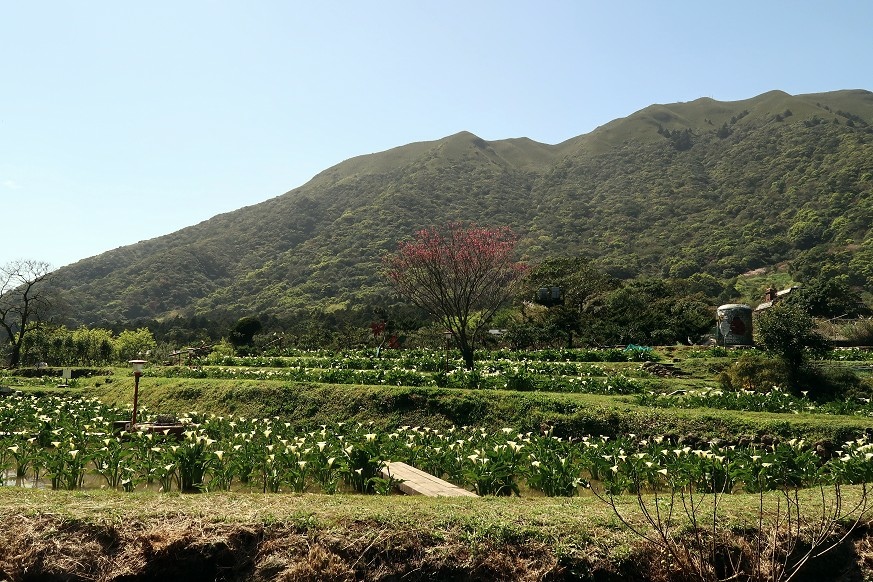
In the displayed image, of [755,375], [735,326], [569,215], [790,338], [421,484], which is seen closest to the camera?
[421,484]

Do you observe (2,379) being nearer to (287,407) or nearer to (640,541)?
(287,407)

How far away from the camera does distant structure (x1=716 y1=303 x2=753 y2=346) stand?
23859mm

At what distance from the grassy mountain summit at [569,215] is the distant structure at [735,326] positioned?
1209 inches

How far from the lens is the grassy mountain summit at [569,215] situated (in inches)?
2625

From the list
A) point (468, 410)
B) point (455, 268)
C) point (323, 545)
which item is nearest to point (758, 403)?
point (468, 410)

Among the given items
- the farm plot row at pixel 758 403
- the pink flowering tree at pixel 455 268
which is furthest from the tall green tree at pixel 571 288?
the farm plot row at pixel 758 403

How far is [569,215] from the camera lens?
8694cm

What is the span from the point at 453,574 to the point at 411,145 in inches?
5424

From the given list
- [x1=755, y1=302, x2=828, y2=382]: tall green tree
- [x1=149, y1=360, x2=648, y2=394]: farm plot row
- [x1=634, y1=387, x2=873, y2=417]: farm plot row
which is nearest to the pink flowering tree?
[x1=149, y1=360, x2=648, y2=394]: farm plot row

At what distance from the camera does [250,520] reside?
5055 millimetres

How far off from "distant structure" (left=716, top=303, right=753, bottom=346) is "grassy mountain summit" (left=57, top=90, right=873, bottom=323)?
30.7 m

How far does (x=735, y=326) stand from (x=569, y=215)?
64.5m

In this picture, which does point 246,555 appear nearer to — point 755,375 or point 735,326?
point 755,375

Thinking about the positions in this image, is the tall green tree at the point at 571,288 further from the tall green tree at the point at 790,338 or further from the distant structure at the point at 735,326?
the tall green tree at the point at 790,338
